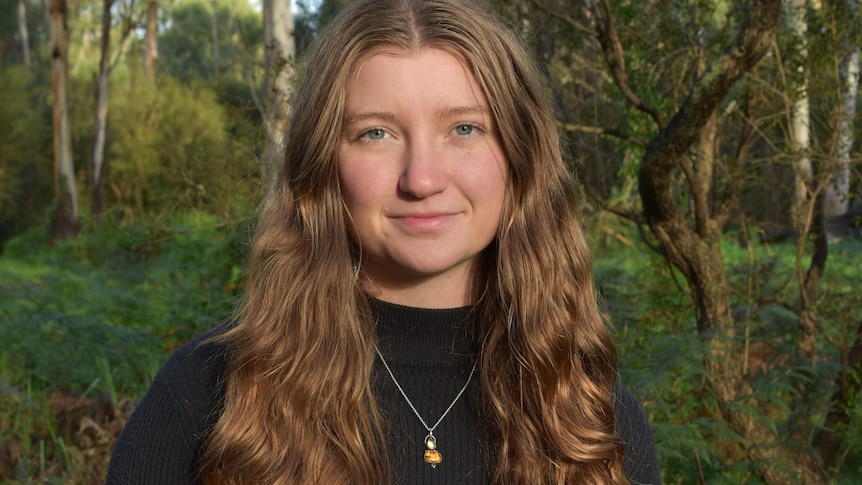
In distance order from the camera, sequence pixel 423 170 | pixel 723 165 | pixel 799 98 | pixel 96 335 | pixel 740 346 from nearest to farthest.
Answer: pixel 423 170 < pixel 740 346 < pixel 799 98 < pixel 723 165 < pixel 96 335

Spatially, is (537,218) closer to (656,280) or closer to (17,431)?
(656,280)

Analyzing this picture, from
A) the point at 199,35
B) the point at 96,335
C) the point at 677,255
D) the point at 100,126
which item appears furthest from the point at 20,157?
the point at 199,35

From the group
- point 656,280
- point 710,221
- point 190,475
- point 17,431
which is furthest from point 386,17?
point 17,431

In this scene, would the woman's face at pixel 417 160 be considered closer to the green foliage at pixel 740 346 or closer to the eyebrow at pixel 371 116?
the eyebrow at pixel 371 116

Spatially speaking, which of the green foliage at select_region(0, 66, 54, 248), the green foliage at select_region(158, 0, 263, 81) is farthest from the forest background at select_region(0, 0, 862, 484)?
the green foliage at select_region(158, 0, 263, 81)

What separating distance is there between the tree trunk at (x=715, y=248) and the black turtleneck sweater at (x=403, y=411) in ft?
4.48

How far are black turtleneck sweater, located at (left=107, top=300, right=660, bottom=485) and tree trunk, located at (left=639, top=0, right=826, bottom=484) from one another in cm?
136

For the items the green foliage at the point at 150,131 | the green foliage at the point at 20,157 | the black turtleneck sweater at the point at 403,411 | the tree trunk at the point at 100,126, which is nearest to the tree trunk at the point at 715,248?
the black turtleneck sweater at the point at 403,411

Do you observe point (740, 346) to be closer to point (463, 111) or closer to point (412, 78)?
point (463, 111)

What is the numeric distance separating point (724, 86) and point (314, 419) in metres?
2.06

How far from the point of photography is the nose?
1.83 metres

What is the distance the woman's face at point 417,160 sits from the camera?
6.15 ft

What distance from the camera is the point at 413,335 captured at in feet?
6.93

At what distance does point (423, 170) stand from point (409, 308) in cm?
40
